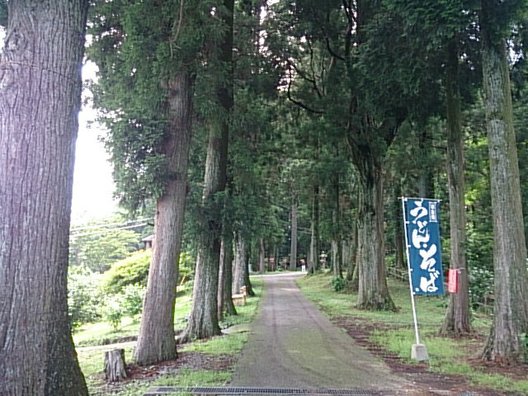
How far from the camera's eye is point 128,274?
1056 inches

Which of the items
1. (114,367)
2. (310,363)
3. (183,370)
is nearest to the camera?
(114,367)

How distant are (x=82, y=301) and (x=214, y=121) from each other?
1128cm

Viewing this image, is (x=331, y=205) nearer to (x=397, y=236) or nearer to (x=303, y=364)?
(x=397, y=236)

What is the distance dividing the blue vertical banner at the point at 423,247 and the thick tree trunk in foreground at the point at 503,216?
3.08 feet

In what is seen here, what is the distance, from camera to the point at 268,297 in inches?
890

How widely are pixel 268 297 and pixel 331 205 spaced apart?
24.9ft

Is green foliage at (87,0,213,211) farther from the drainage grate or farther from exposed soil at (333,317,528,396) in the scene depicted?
exposed soil at (333,317,528,396)

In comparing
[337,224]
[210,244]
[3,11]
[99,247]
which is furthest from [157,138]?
[99,247]

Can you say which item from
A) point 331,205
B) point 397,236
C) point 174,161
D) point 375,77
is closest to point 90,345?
point 174,161

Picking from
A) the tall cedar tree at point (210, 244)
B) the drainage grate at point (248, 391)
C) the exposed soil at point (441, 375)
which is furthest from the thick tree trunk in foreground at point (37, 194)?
the tall cedar tree at point (210, 244)

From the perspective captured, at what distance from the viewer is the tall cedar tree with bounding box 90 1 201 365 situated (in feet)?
27.5

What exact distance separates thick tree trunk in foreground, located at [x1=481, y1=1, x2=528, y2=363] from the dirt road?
2042mm

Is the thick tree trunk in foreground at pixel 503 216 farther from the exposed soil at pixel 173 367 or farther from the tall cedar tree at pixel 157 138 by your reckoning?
the tall cedar tree at pixel 157 138

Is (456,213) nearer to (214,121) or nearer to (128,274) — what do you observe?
(214,121)
